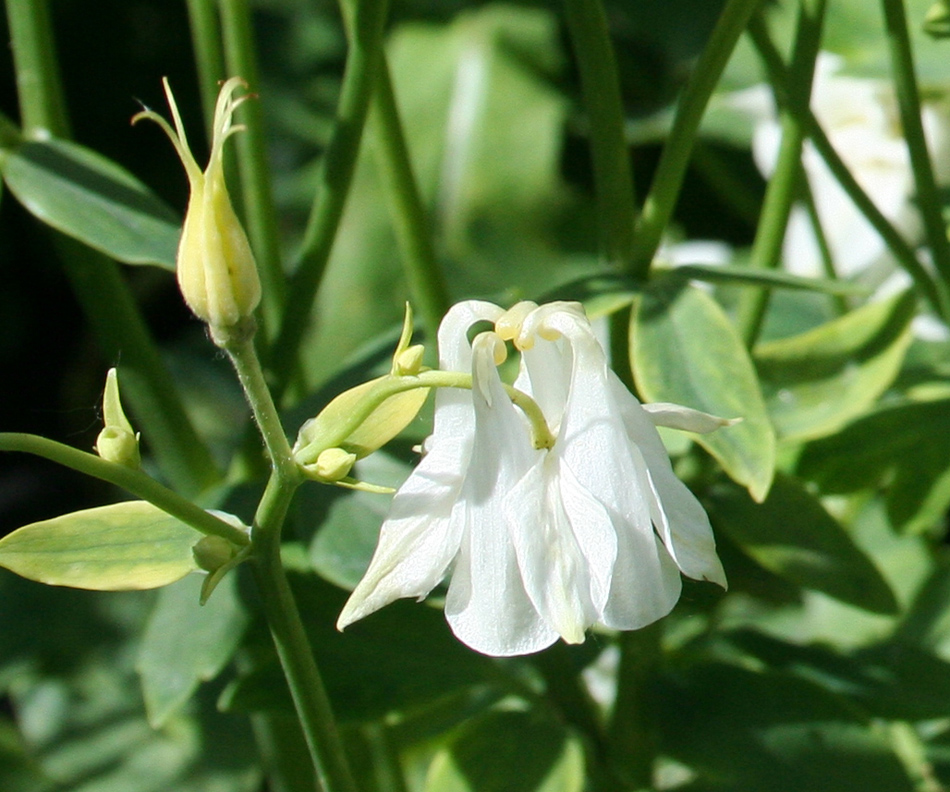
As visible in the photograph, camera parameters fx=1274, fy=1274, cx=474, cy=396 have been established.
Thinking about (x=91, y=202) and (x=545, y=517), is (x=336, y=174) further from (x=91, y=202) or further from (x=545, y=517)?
(x=545, y=517)

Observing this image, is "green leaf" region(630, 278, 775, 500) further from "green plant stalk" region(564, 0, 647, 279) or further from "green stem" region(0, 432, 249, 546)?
"green stem" region(0, 432, 249, 546)

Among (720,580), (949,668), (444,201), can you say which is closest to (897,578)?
(949,668)

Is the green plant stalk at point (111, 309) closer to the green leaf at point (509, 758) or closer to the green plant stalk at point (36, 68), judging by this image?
the green plant stalk at point (36, 68)

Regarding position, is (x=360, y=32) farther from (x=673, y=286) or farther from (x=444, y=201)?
(x=444, y=201)

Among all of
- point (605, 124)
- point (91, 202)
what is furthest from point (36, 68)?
point (605, 124)

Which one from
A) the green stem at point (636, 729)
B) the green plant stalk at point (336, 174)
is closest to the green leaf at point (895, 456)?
→ the green stem at point (636, 729)

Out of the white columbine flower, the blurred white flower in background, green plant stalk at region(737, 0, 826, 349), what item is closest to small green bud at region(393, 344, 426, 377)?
the white columbine flower
